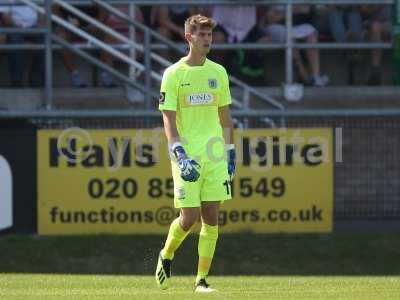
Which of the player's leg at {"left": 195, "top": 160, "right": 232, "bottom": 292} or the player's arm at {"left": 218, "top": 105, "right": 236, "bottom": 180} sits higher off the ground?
the player's arm at {"left": 218, "top": 105, "right": 236, "bottom": 180}

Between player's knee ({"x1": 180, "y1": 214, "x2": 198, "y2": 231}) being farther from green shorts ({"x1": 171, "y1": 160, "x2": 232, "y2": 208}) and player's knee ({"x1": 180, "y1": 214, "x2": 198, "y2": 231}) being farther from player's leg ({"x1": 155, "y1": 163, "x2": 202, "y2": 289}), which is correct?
green shorts ({"x1": 171, "y1": 160, "x2": 232, "y2": 208})

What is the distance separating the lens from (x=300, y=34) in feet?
61.1

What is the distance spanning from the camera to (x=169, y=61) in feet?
62.1

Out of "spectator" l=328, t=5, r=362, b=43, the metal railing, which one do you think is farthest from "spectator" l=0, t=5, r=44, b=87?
"spectator" l=328, t=5, r=362, b=43

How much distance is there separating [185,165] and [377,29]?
959 centimetres

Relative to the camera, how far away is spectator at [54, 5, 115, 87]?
18375 millimetres

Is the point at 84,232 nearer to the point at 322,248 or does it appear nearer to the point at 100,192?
the point at 100,192

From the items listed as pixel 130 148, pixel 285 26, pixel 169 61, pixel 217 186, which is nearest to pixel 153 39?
pixel 169 61

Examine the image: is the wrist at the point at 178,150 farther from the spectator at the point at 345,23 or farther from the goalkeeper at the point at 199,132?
the spectator at the point at 345,23

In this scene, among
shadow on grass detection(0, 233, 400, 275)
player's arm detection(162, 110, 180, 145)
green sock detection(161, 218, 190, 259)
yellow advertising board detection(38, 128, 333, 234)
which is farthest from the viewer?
yellow advertising board detection(38, 128, 333, 234)

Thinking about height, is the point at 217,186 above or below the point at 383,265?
above

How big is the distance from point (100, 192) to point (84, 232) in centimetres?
54

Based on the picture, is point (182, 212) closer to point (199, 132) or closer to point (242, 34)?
point (199, 132)

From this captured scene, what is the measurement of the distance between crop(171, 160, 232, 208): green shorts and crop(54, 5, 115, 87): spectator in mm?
8272
